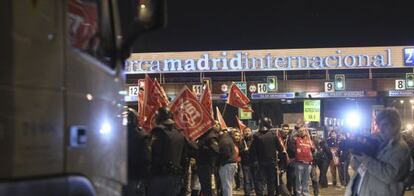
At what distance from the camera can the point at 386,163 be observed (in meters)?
5.53

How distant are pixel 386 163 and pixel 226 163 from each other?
29.3ft

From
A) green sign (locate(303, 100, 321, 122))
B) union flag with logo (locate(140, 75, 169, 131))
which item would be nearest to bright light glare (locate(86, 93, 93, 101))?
union flag with logo (locate(140, 75, 169, 131))

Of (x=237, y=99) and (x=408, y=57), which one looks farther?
(x=408, y=57)

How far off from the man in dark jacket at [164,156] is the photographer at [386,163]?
452 centimetres

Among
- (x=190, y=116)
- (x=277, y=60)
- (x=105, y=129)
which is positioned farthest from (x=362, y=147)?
(x=277, y=60)

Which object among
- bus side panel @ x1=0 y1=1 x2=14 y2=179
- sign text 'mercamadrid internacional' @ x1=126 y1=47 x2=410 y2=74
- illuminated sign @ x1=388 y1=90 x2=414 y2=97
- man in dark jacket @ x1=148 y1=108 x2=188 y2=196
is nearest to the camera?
bus side panel @ x1=0 y1=1 x2=14 y2=179

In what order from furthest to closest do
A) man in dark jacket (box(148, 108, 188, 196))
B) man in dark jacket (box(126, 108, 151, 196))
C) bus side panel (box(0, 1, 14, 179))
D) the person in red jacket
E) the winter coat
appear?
the person in red jacket → man in dark jacket (box(148, 108, 188, 196)) → man in dark jacket (box(126, 108, 151, 196)) → the winter coat → bus side panel (box(0, 1, 14, 179))

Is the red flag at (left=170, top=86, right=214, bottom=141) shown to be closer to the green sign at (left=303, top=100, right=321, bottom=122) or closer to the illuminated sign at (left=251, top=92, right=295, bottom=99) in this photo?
the illuminated sign at (left=251, top=92, right=295, bottom=99)

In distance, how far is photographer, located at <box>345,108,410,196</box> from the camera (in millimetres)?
5531

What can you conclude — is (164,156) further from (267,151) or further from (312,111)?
(312,111)

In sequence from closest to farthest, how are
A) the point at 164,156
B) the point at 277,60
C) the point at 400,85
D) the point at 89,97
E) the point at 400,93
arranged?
the point at 89,97, the point at 164,156, the point at 277,60, the point at 400,93, the point at 400,85

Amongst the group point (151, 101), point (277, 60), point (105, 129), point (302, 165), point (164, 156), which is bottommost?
point (302, 165)

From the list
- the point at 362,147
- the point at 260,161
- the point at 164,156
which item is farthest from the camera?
the point at 260,161

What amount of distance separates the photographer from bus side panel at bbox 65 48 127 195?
7.70ft
